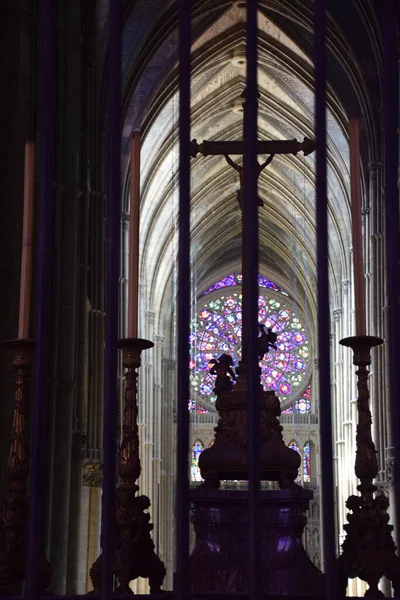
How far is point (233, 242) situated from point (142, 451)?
372 inches

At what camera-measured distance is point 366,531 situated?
10.1 feet

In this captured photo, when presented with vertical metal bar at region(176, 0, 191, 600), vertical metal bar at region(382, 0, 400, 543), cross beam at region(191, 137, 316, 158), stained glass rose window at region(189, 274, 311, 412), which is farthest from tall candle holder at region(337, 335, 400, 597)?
stained glass rose window at region(189, 274, 311, 412)

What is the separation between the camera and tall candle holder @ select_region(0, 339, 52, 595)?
301 centimetres

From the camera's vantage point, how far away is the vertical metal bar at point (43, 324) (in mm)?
2775

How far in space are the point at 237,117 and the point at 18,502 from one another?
24.9m

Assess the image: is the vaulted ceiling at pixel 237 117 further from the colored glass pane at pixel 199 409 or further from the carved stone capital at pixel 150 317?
the colored glass pane at pixel 199 409

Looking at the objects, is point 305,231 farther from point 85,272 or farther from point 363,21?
point 85,272

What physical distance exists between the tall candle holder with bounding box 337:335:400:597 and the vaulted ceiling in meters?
15.2

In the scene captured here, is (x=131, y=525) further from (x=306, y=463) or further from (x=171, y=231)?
(x=306, y=463)

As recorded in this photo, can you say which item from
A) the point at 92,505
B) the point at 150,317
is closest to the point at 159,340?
the point at 150,317

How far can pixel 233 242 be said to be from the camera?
112 feet

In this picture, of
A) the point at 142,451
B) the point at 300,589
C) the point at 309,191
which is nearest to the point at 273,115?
the point at 309,191

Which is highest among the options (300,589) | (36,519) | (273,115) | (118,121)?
(273,115)

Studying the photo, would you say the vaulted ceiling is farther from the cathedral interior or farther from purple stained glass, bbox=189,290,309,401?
purple stained glass, bbox=189,290,309,401
